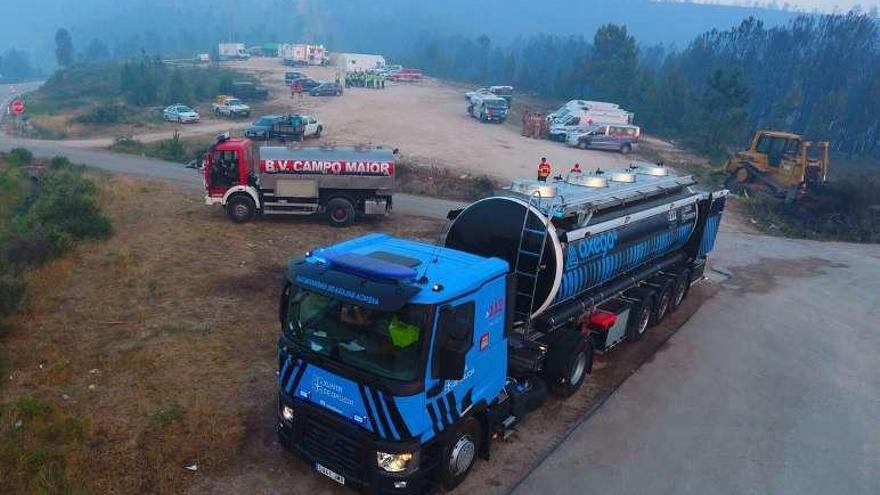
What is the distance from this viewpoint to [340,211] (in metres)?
20.3

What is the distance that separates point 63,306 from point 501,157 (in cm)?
2689

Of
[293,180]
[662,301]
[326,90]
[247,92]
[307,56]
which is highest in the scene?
[307,56]

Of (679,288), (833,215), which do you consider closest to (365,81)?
(833,215)

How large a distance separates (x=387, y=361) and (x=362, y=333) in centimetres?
43

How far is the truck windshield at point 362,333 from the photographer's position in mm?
6426

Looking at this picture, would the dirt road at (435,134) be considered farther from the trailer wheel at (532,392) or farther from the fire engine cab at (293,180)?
the trailer wheel at (532,392)

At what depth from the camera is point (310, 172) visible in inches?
774

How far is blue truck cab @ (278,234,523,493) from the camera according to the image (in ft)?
21.2

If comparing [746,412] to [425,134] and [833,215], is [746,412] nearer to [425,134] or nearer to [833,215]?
[833,215]

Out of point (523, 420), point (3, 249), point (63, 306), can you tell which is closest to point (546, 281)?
point (523, 420)

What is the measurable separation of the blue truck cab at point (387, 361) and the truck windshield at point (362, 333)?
1cm

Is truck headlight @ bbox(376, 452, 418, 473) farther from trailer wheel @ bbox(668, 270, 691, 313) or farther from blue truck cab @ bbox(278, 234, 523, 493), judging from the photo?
trailer wheel @ bbox(668, 270, 691, 313)

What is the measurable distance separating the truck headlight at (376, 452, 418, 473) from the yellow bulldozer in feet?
90.3

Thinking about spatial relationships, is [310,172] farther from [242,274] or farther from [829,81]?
[829,81]
